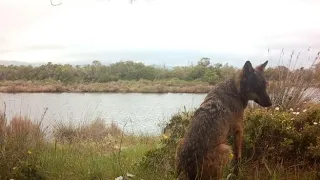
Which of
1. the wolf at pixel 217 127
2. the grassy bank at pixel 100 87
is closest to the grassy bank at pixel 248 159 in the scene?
the wolf at pixel 217 127

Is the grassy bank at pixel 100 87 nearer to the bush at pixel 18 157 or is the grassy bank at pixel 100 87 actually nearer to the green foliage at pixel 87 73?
the green foliage at pixel 87 73

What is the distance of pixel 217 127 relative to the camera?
471cm

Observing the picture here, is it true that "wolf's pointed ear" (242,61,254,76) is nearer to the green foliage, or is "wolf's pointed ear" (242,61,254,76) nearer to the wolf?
the wolf

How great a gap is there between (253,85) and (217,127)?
0.88 metres

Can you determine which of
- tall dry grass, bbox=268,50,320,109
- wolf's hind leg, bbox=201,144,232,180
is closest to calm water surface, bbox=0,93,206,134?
tall dry grass, bbox=268,50,320,109

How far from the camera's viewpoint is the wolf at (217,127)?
14.7ft

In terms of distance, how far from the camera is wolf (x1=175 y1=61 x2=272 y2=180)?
4.48 meters

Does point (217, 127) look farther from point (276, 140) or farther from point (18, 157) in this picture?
point (18, 157)

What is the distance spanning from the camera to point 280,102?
9242 millimetres

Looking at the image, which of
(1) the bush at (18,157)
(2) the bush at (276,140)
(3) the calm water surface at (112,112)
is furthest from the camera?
(3) the calm water surface at (112,112)

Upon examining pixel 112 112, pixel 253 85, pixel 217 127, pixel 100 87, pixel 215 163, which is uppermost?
pixel 253 85

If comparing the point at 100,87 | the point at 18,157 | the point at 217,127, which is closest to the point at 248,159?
the point at 217,127

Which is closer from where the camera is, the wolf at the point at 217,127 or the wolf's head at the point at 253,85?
the wolf at the point at 217,127

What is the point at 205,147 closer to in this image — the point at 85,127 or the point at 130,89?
the point at 85,127
